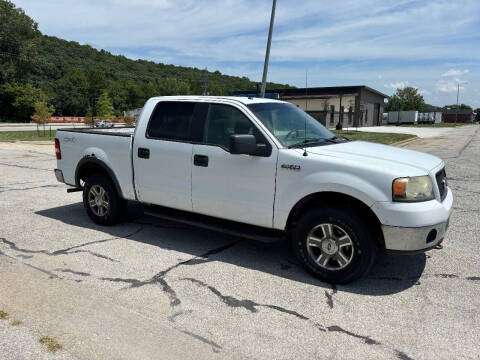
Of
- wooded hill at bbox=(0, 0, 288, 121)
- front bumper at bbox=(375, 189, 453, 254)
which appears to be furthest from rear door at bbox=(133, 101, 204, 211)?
wooded hill at bbox=(0, 0, 288, 121)

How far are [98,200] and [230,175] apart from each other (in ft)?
8.10

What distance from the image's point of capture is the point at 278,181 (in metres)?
4.21

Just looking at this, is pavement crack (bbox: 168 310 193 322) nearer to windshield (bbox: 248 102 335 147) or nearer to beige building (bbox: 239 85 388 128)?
windshield (bbox: 248 102 335 147)

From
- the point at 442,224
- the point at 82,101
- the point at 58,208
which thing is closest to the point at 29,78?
the point at 82,101

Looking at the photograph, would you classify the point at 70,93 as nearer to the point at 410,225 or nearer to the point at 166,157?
the point at 166,157

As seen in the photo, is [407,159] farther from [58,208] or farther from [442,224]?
[58,208]

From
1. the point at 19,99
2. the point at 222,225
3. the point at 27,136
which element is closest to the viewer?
the point at 222,225

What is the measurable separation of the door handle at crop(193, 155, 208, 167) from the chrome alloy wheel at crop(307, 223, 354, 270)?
4.82ft

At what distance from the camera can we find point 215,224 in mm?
4762

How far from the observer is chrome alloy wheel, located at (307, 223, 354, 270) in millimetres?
3959

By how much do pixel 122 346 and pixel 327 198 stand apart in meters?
2.38

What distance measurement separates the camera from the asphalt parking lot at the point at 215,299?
2.96 m

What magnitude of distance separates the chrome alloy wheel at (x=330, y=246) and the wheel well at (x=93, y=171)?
2.89 m

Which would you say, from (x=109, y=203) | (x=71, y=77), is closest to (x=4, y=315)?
(x=109, y=203)
